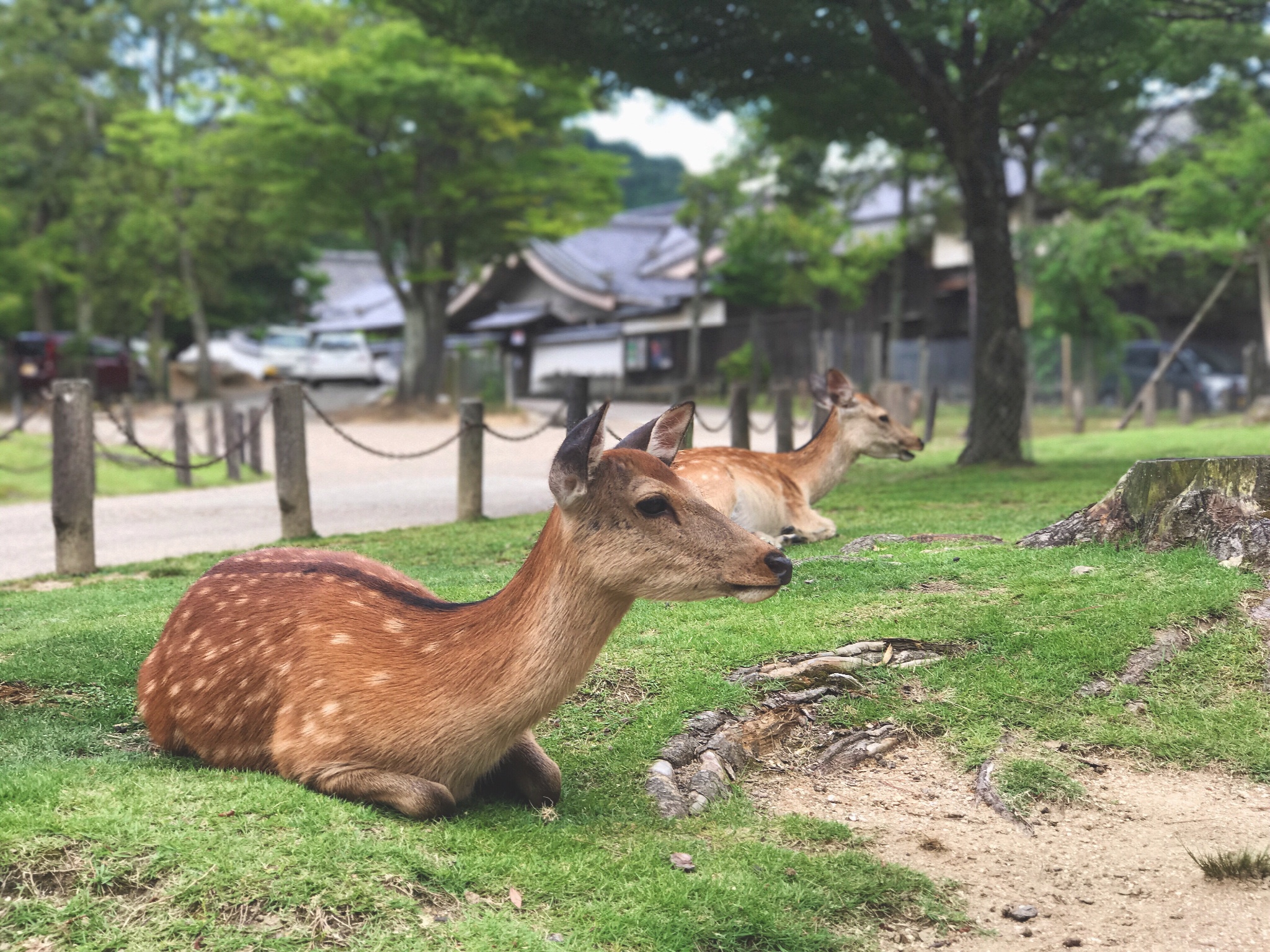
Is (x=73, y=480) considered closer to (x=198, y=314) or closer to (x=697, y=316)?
(x=697, y=316)

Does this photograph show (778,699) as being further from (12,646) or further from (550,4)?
(550,4)

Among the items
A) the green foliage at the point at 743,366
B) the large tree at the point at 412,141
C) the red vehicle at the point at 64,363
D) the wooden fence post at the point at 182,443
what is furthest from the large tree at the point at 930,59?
the red vehicle at the point at 64,363

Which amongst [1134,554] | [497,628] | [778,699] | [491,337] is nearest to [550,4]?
[1134,554]

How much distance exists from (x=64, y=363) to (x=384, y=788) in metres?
28.1

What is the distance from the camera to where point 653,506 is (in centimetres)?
349

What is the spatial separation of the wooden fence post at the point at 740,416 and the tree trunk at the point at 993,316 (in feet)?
8.48

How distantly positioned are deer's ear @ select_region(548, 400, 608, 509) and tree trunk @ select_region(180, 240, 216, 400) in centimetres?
2841

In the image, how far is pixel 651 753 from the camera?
443 cm

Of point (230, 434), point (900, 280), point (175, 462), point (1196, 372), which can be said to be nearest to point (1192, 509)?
point (175, 462)

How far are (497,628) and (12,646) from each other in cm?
283

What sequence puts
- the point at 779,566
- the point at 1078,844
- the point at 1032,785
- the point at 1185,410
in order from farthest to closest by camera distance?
the point at 1185,410 → the point at 1032,785 → the point at 1078,844 → the point at 779,566

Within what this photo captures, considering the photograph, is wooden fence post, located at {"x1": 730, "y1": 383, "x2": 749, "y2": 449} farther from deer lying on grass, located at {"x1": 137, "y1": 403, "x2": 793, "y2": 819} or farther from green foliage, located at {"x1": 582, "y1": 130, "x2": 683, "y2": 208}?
green foliage, located at {"x1": 582, "y1": 130, "x2": 683, "y2": 208}

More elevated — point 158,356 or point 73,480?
point 158,356

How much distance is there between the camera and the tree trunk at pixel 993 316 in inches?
511
